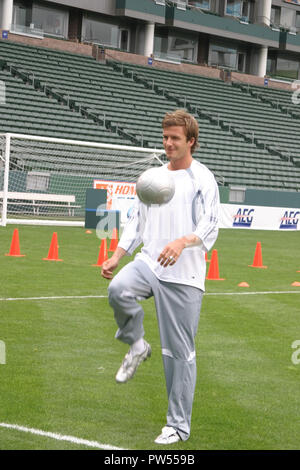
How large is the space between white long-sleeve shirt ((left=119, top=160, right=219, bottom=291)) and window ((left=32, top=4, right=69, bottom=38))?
37.6 m

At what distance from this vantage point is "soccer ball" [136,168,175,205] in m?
4.51

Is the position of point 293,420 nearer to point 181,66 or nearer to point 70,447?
point 70,447

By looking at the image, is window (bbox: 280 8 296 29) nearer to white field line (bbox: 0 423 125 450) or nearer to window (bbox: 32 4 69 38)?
window (bbox: 32 4 69 38)

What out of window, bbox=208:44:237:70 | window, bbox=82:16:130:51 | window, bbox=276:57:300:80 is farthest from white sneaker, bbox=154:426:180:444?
window, bbox=276:57:300:80

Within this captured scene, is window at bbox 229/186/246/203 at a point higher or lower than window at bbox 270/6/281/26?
lower

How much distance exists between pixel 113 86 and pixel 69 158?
9.31 metres

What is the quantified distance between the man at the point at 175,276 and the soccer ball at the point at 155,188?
1.17 feet

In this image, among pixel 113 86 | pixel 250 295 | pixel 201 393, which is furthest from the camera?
pixel 113 86

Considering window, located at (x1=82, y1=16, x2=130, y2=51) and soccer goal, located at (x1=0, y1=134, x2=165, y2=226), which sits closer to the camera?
soccer goal, located at (x1=0, y1=134, x2=165, y2=226)

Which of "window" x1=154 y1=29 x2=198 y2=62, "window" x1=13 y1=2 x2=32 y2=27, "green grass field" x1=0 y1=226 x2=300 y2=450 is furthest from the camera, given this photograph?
"window" x1=154 y1=29 x2=198 y2=62

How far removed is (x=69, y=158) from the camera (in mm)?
29406

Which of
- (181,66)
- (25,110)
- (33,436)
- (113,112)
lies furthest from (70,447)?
(181,66)

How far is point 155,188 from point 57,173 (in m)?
23.6

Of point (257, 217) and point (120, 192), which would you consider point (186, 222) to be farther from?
point (257, 217)
